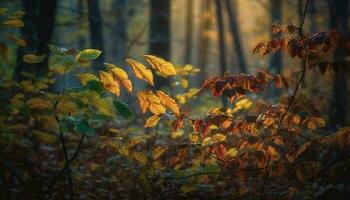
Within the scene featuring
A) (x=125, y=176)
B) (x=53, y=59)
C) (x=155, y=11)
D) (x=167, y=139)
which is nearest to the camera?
(x=53, y=59)

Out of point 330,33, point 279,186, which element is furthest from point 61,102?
point 279,186

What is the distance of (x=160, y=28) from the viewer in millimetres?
9266

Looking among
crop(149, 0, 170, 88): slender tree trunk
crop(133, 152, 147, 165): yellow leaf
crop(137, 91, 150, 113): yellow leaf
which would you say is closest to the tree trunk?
crop(149, 0, 170, 88): slender tree trunk

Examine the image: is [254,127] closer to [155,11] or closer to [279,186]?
[279,186]

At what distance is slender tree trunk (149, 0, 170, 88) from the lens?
9.21 m

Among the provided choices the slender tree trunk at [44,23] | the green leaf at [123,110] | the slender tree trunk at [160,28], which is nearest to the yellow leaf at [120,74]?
the green leaf at [123,110]

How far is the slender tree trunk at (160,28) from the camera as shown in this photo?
921 cm

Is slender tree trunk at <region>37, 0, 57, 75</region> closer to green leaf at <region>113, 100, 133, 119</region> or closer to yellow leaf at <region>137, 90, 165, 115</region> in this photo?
yellow leaf at <region>137, 90, 165, 115</region>

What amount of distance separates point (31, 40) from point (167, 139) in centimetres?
287

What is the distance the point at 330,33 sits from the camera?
352 centimetres

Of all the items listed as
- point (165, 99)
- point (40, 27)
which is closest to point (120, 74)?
point (165, 99)

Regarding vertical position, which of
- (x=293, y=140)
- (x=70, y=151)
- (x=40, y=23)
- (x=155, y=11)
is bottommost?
(x=70, y=151)

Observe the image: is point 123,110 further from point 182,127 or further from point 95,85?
point 182,127

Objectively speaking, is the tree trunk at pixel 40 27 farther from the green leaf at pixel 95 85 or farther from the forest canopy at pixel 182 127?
the green leaf at pixel 95 85
